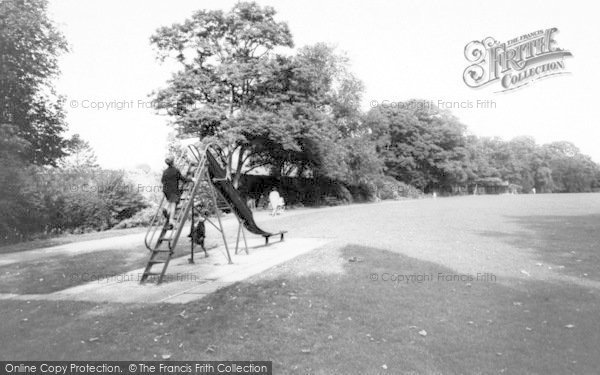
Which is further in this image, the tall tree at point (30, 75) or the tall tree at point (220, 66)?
the tall tree at point (220, 66)

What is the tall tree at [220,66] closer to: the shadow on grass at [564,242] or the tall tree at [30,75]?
the tall tree at [30,75]

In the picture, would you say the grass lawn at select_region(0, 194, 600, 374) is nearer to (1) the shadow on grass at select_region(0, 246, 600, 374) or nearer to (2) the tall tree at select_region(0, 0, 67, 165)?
(1) the shadow on grass at select_region(0, 246, 600, 374)

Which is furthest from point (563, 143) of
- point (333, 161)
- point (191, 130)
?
point (191, 130)

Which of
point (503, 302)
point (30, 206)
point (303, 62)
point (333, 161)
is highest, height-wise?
point (303, 62)

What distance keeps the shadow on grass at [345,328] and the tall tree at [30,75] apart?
1596 centimetres

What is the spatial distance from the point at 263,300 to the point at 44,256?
8.75 m

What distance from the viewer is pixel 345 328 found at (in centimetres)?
610

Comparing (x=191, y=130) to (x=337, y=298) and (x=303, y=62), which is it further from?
(x=337, y=298)

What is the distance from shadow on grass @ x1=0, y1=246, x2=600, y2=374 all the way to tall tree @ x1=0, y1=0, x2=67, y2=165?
15959 mm

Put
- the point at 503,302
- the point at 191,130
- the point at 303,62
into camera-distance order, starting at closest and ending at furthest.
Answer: the point at 503,302 < the point at 191,130 < the point at 303,62

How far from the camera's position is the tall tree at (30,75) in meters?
19.8

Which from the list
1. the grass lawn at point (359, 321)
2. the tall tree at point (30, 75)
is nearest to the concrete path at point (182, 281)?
the grass lawn at point (359, 321)

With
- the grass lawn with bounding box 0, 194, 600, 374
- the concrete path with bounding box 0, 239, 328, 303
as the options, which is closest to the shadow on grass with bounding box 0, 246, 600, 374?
the grass lawn with bounding box 0, 194, 600, 374

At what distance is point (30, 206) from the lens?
18219 mm
